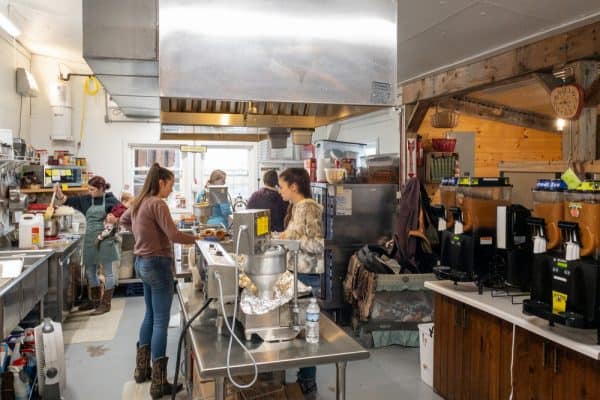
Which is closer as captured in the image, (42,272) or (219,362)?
(219,362)

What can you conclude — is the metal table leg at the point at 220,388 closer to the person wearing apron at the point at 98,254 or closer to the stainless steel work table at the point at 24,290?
the stainless steel work table at the point at 24,290

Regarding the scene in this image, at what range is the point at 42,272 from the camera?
13.3 feet

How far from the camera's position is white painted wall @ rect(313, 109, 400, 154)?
20.0ft

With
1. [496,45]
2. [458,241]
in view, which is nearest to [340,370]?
[458,241]

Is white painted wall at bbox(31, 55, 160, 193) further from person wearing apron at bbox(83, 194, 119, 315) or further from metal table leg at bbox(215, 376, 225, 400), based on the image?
metal table leg at bbox(215, 376, 225, 400)

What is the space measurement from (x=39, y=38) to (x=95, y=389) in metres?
4.19

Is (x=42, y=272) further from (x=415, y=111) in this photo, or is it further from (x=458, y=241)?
(x=415, y=111)

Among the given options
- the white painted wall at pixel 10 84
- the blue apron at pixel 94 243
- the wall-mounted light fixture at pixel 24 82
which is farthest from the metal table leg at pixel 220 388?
the wall-mounted light fixture at pixel 24 82

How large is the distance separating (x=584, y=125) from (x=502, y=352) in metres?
1.87

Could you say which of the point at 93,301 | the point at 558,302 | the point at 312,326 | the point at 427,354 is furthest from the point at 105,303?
the point at 558,302

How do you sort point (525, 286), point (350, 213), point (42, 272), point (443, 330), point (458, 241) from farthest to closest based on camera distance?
point (350, 213), point (42, 272), point (443, 330), point (458, 241), point (525, 286)

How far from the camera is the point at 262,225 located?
7.12 feet

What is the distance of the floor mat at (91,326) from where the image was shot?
185 inches

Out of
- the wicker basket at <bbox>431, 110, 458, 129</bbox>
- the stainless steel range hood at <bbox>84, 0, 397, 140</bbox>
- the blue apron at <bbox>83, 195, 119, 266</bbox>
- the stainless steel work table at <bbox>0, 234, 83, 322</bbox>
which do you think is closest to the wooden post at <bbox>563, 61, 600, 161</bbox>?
the wicker basket at <bbox>431, 110, 458, 129</bbox>
